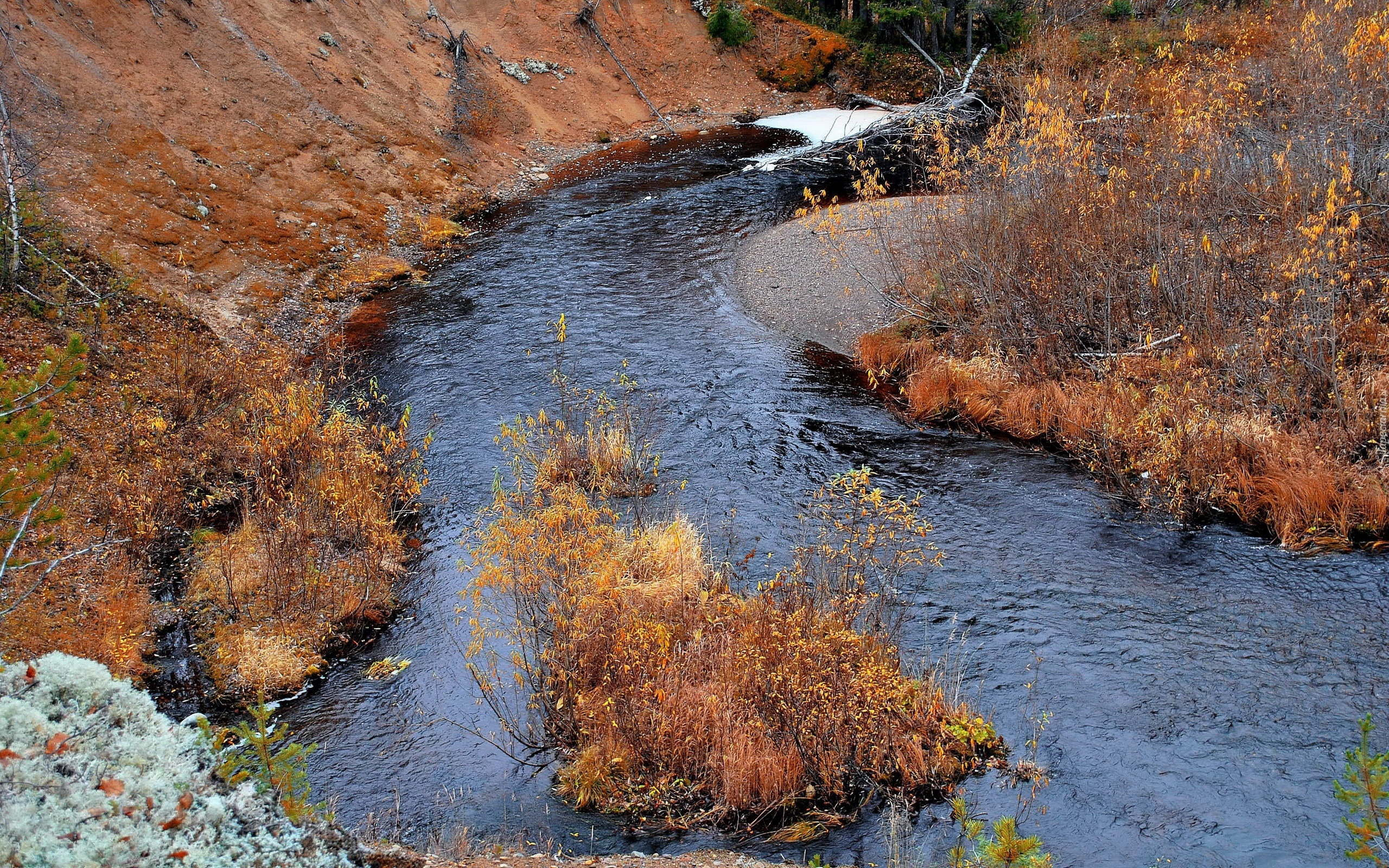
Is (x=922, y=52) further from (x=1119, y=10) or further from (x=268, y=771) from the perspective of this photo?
(x=268, y=771)

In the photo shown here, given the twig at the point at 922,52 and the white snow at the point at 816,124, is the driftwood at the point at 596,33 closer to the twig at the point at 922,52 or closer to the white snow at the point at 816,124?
the white snow at the point at 816,124

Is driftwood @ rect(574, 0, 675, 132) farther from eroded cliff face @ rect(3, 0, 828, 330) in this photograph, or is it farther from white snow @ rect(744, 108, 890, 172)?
white snow @ rect(744, 108, 890, 172)

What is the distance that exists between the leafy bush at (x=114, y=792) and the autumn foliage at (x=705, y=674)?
2.33 metres

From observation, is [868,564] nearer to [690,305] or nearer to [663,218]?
[690,305]

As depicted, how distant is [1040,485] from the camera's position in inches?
393

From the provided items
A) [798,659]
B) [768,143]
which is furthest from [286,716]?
[768,143]

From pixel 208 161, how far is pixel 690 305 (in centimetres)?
988

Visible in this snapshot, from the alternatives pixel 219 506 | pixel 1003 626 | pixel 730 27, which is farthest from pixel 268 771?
pixel 730 27

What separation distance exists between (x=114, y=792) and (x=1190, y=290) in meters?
11.4

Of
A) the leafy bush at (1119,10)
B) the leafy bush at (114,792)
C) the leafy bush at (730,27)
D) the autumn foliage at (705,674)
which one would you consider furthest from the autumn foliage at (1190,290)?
the leafy bush at (730,27)

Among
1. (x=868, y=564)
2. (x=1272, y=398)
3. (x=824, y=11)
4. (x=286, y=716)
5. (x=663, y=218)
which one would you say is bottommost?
(x=286, y=716)

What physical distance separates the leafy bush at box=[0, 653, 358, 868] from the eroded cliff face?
36.5ft

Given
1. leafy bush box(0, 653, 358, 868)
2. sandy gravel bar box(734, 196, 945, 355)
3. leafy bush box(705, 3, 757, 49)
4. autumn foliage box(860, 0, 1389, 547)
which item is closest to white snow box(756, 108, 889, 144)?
leafy bush box(705, 3, 757, 49)

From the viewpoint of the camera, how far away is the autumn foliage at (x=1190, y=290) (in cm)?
918
